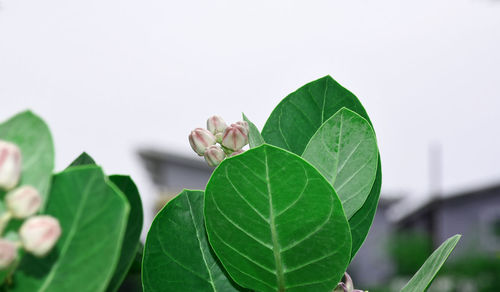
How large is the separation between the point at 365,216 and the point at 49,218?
0.91 ft

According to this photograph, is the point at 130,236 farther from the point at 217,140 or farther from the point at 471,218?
the point at 471,218

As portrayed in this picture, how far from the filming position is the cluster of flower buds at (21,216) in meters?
0.27

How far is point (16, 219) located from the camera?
0.29m

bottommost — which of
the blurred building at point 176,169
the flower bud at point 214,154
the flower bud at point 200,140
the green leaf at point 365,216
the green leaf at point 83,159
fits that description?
the blurred building at point 176,169

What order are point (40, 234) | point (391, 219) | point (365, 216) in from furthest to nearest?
point (391, 219), point (365, 216), point (40, 234)

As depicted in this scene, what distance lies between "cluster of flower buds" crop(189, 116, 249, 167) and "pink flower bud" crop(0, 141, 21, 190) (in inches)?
9.7

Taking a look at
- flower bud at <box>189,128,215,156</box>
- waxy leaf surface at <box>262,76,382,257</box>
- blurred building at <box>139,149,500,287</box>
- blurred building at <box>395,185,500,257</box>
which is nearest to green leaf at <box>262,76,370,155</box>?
waxy leaf surface at <box>262,76,382,257</box>

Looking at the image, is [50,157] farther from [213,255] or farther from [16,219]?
[213,255]

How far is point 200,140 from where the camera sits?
0.57 m

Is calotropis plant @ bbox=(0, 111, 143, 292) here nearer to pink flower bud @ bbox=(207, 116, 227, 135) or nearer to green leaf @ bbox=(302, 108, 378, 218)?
green leaf @ bbox=(302, 108, 378, 218)

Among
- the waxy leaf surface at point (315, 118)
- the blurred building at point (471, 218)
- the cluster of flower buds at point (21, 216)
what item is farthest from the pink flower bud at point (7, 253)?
the blurred building at point (471, 218)

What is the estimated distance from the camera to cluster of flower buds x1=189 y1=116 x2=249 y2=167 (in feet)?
1.72

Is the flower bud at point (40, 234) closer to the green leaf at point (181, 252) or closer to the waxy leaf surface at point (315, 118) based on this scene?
the green leaf at point (181, 252)

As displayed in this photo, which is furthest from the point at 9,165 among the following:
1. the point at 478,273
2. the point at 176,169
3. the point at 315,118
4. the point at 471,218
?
the point at 471,218
